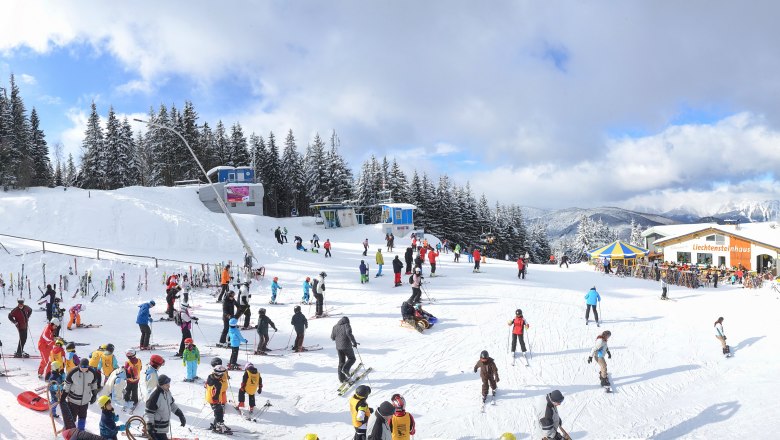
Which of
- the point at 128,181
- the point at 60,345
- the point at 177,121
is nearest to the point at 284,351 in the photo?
the point at 60,345

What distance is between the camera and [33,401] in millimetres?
8656

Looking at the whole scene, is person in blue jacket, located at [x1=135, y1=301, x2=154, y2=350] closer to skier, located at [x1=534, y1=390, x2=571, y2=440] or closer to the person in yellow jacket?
the person in yellow jacket

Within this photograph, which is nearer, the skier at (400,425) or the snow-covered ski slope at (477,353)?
the skier at (400,425)

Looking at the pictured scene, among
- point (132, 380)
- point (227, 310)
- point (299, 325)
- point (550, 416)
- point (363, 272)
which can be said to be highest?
point (363, 272)

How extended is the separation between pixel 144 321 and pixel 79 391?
485 cm

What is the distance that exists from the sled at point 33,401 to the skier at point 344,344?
19.5ft

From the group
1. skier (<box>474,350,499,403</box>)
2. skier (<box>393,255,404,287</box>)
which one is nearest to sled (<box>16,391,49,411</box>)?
skier (<box>474,350,499,403</box>)

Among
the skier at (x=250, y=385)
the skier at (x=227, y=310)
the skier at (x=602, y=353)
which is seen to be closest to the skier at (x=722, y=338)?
the skier at (x=602, y=353)

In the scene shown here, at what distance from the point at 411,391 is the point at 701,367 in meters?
9.95

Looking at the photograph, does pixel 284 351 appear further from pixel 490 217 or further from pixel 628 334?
pixel 490 217

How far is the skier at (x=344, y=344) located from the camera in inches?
429

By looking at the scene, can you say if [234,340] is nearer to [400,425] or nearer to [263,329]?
[263,329]

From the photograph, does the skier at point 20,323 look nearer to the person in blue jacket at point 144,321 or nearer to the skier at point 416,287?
the person in blue jacket at point 144,321

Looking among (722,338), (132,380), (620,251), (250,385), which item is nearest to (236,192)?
(620,251)
